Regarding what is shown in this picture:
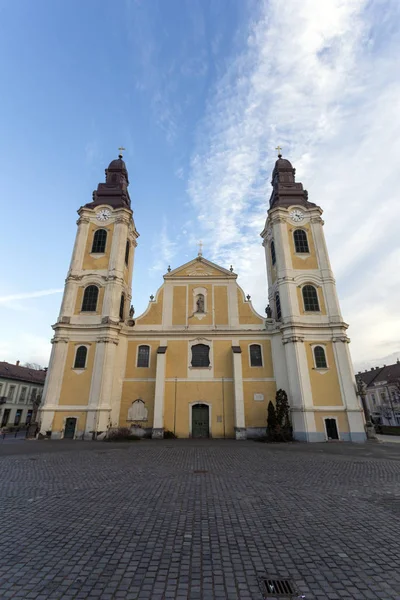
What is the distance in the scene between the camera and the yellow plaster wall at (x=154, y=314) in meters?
25.4

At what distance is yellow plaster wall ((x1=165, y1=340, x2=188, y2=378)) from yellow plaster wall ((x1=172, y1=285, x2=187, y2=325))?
184cm

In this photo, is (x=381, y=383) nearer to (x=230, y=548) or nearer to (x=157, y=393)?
(x=157, y=393)

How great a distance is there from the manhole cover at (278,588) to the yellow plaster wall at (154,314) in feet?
72.7

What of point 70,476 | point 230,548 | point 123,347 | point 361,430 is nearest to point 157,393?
point 123,347

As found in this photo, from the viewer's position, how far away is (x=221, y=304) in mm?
25953

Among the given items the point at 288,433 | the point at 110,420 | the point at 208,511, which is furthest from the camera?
the point at 110,420

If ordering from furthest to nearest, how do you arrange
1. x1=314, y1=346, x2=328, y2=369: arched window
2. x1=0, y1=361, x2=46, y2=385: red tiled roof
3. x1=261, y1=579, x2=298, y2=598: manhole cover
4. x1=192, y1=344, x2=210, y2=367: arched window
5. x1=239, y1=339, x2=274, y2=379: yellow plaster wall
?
x1=0, y1=361, x2=46, y2=385: red tiled roof → x1=192, y1=344, x2=210, y2=367: arched window → x1=239, y1=339, x2=274, y2=379: yellow plaster wall → x1=314, y1=346, x2=328, y2=369: arched window → x1=261, y1=579, x2=298, y2=598: manhole cover

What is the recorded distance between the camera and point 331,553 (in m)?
4.38

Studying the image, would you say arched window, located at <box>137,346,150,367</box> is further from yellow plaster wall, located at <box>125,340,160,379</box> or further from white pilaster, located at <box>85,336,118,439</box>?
white pilaster, located at <box>85,336,118,439</box>

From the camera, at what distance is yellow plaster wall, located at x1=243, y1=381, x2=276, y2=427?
73.5ft

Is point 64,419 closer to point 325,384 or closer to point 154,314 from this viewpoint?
point 154,314

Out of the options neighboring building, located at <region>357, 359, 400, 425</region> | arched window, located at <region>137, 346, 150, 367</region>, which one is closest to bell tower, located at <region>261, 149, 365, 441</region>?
arched window, located at <region>137, 346, 150, 367</region>

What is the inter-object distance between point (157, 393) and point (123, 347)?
4780 millimetres

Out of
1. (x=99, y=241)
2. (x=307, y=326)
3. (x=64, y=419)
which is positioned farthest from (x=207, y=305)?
(x=64, y=419)
